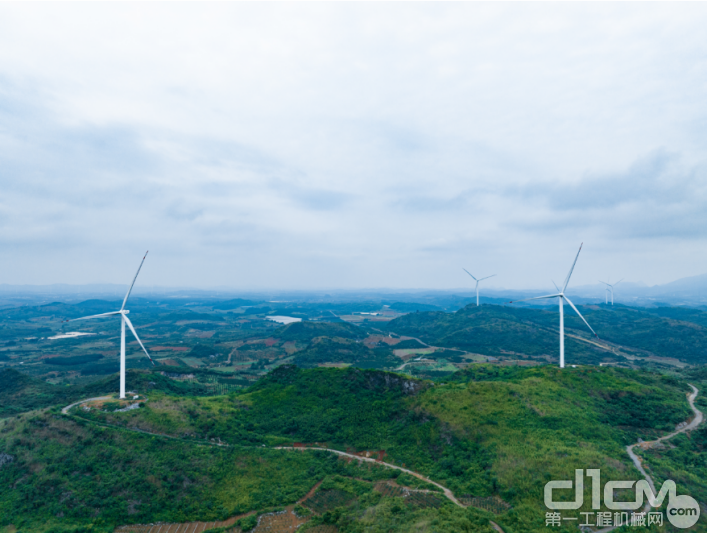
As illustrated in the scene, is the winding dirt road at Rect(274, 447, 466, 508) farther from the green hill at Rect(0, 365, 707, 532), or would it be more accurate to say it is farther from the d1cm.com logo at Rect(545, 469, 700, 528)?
the d1cm.com logo at Rect(545, 469, 700, 528)

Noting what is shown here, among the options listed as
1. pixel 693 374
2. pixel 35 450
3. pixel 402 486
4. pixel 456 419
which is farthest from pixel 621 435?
pixel 35 450

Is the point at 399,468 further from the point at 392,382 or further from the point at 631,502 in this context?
the point at 631,502

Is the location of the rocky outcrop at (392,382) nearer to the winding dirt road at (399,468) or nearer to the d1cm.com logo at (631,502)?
the winding dirt road at (399,468)

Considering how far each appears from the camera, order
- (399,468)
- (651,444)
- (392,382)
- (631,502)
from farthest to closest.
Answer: (392,382) < (651,444) < (399,468) < (631,502)

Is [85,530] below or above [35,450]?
below

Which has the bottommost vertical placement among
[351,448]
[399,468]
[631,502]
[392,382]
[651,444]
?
[351,448]

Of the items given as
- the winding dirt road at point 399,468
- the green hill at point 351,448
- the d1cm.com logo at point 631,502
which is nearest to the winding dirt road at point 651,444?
the d1cm.com logo at point 631,502

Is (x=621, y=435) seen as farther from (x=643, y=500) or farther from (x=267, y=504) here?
(x=267, y=504)

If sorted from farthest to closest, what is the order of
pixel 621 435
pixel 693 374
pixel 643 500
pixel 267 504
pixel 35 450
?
pixel 693 374 < pixel 621 435 < pixel 35 450 < pixel 267 504 < pixel 643 500

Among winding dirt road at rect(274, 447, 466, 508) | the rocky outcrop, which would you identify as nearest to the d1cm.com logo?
winding dirt road at rect(274, 447, 466, 508)

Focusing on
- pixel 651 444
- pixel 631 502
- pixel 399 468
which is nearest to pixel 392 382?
pixel 399 468

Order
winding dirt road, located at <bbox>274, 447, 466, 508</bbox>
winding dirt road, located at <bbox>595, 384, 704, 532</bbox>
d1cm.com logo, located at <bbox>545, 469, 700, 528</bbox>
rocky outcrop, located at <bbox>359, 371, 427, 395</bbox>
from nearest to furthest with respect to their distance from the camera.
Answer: d1cm.com logo, located at <bbox>545, 469, 700, 528</bbox> < winding dirt road, located at <bbox>595, 384, 704, 532</bbox> < winding dirt road, located at <bbox>274, 447, 466, 508</bbox> < rocky outcrop, located at <bbox>359, 371, 427, 395</bbox>
